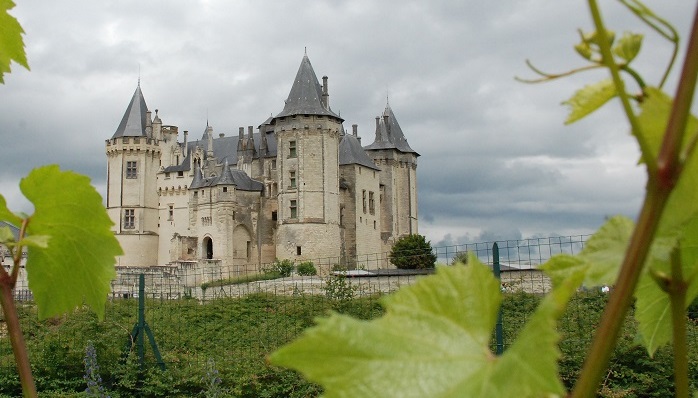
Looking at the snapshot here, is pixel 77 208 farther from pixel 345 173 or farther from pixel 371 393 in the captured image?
pixel 345 173

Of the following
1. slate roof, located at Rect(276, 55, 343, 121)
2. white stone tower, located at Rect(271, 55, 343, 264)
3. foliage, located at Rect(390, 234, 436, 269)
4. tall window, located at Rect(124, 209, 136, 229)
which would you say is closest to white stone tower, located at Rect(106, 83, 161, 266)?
tall window, located at Rect(124, 209, 136, 229)

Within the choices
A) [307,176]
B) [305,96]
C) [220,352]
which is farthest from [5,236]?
[305,96]

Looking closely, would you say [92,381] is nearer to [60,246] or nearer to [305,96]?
[60,246]

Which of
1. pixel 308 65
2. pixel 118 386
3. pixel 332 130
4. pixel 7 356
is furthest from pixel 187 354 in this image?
pixel 308 65

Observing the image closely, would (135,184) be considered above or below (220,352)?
above

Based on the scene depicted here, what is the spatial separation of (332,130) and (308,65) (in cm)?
390

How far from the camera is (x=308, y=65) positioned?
3547cm

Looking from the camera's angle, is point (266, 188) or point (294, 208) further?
point (266, 188)

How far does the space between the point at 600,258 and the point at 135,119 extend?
1690 inches

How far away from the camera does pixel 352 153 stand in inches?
1508

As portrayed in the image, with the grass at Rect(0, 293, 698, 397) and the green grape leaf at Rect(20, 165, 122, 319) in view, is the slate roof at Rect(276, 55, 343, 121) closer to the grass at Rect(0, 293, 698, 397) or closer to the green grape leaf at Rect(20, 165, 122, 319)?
the grass at Rect(0, 293, 698, 397)

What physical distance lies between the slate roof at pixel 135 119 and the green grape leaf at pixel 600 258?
41.9 metres

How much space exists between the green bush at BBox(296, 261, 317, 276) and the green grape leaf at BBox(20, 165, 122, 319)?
29.4 metres

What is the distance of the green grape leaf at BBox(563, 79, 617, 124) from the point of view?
1.48ft
